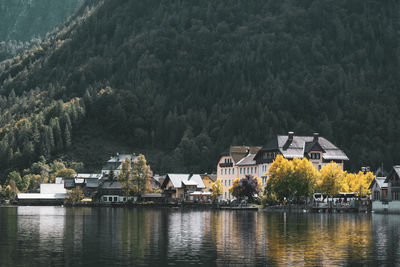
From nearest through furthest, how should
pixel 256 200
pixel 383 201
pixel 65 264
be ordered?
pixel 65 264
pixel 383 201
pixel 256 200

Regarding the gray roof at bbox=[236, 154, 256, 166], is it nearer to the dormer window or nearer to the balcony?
the dormer window

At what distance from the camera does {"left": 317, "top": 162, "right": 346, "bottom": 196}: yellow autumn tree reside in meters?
147

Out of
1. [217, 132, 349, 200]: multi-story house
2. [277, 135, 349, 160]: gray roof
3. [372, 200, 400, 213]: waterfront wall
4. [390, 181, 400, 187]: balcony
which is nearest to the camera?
[390, 181, 400, 187]: balcony

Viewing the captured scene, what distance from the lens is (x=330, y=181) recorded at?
147375mm

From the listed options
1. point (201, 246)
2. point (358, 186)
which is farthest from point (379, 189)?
point (201, 246)

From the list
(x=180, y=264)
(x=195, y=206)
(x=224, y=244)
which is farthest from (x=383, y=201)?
(x=180, y=264)

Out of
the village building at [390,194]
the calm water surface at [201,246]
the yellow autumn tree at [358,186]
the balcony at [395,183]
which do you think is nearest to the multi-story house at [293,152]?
the yellow autumn tree at [358,186]

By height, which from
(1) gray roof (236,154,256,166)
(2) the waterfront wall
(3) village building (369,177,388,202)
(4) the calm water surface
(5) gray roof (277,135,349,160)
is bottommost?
(4) the calm water surface

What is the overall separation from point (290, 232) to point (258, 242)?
13548mm

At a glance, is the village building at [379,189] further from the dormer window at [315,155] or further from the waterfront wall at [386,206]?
the dormer window at [315,155]

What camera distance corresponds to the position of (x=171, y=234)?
7450cm


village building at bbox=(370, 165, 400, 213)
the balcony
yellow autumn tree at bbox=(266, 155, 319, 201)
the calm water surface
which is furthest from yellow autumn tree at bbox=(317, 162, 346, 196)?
the calm water surface

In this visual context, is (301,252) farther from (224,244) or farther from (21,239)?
(21,239)

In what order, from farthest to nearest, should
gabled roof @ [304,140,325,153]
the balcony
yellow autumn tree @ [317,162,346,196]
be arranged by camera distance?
1. gabled roof @ [304,140,325,153]
2. yellow autumn tree @ [317,162,346,196]
3. the balcony
